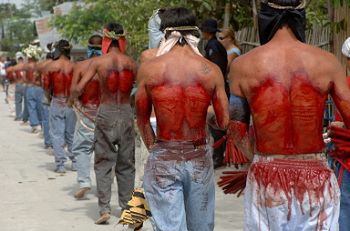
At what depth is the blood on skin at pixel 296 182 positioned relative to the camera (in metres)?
3.93

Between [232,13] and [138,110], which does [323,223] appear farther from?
[232,13]

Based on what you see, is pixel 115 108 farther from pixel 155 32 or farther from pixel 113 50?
pixel 155 32

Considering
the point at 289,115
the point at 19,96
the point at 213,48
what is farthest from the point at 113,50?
the point at 19,96

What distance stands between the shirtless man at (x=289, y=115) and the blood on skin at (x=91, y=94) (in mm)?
5152

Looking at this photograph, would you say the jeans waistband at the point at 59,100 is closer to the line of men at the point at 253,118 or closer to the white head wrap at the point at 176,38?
the line of men at the point at 253,118

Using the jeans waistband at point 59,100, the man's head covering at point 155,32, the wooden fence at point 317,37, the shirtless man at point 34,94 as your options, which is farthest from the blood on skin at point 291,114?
the shirtless man at point 34,94

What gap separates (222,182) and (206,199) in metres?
0.52

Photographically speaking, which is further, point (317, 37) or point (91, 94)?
point (317, 37)

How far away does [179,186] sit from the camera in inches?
195

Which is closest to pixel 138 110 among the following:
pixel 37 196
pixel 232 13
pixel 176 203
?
pixel 176 203

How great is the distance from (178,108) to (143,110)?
26 centimetres

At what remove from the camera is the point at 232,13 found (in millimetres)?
13781

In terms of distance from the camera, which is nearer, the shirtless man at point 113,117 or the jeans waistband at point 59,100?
the shirtless man at point 113,117

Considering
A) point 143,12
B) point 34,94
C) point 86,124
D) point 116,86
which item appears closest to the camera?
point 116,86
